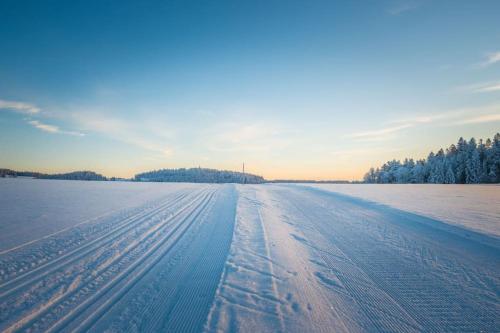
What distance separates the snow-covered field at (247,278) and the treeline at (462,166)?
56785 mm

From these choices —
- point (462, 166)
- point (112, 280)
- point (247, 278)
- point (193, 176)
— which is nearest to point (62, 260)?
point (112, 280)

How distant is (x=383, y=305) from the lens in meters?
3.75

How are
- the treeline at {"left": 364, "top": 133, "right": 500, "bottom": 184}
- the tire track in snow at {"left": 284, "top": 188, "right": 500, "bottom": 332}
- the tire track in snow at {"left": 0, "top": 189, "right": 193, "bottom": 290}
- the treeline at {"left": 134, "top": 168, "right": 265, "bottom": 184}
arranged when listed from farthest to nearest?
1. the treeline at {"left": 134, "top": 168, "right": 265, "bottom": 184}
2. the treeline at {"left": 364, "top": 133, "right": 500, "bottom": 184}
3. the tire track in snow at {"left": 0, "top": 189, "right": 193, "bottom": 290}
4. the tire track in snow at {"left": 284, "top": 188, "right": 500, "bottom": 332}

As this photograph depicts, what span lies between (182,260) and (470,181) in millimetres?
66790

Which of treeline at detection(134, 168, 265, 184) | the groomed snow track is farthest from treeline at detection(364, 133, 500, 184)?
the groomed snow track

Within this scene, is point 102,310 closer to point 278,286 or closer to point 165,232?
point 278,286

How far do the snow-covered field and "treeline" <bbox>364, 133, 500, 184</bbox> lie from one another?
5678 cm

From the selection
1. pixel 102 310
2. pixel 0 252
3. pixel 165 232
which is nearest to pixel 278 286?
pixel 102 310

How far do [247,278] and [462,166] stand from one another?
67374 millimetres

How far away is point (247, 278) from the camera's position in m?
4.77

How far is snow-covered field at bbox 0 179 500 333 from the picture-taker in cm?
336

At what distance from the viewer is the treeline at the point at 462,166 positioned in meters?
49.6

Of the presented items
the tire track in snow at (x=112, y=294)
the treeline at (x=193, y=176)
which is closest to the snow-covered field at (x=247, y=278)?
the tire track in snow at (x=112, y=294)

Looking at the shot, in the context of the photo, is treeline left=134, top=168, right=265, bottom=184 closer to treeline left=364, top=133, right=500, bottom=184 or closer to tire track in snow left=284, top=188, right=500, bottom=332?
treeline left=364, top=133, right=500, bottom=184
